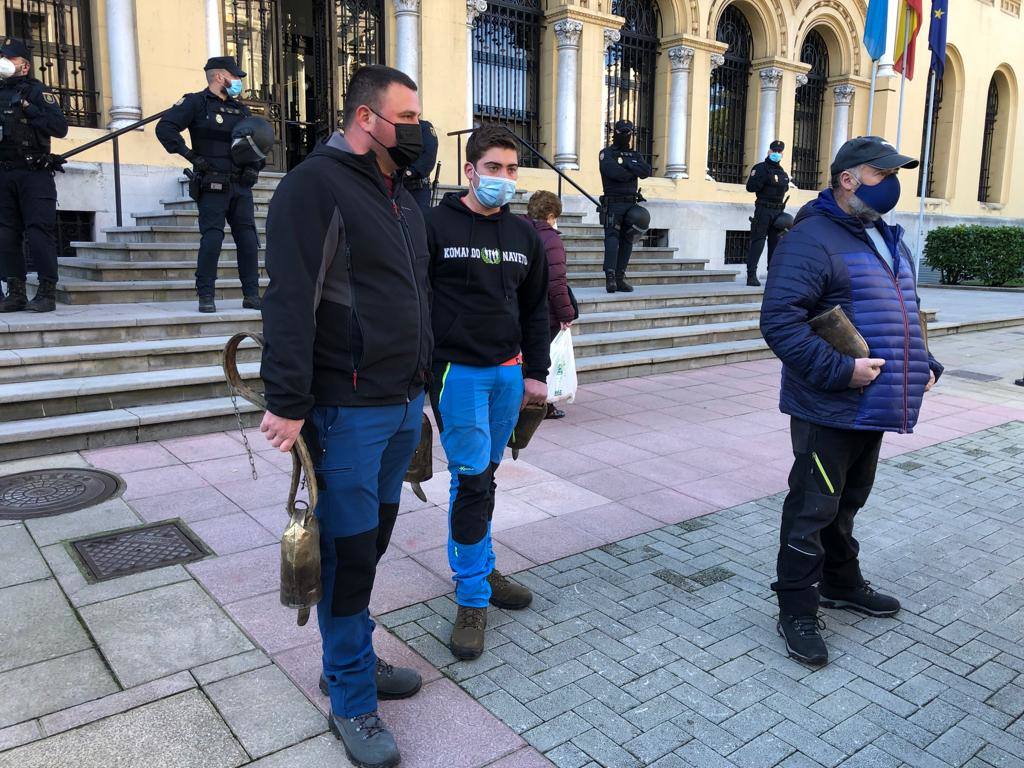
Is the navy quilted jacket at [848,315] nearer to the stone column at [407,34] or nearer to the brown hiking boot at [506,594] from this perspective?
the brown hiking boot at [506,594]

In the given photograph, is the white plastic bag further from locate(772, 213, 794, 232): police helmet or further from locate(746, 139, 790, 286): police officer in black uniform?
locate(772, 213, 794, 232): police helmet

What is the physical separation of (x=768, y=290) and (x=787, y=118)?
1725 centimetres

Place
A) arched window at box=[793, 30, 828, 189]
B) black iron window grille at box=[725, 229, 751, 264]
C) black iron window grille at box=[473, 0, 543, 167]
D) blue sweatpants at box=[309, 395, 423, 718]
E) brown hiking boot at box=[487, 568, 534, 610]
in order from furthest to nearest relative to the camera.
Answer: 1. arched window at box=[793, 30, 828, 189]
2. black iron window grille at box=[725, 229, 751, 264]
3. black iron window grille at box=[473, 0, 543, 167]
4. brown hiking boot at box=[487, 568, 534, 610]
5. blue sweatpants at box=[309, 395, 423, 718]

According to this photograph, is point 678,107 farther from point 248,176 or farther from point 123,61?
point 248,176

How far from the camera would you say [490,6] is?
14.4 metres

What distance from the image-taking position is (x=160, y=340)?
6.93 meters

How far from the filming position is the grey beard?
10.6 ft

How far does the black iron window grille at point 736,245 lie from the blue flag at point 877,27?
183 inches

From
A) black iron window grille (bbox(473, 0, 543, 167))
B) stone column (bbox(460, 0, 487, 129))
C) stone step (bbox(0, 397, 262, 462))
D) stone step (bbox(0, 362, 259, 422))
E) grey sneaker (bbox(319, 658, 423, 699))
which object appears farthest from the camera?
black iron window grille (bbox(473, 0, 543, 167))

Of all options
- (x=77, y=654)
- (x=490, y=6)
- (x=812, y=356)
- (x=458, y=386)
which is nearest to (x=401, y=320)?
(x=458, y=386)

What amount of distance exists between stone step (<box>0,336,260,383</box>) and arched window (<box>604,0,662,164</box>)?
1157 centimetres

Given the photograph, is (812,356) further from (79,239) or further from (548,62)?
(548,62)

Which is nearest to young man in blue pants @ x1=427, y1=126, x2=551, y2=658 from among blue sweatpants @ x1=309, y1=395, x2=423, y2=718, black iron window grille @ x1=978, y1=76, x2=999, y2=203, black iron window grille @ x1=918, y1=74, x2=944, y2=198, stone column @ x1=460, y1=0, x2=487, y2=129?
blue sweatpants @ x1=309, y1=395, x2=423, y2=718

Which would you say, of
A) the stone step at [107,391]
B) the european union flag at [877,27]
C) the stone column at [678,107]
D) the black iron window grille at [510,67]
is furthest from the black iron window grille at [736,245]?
the stone step at [107,391]
